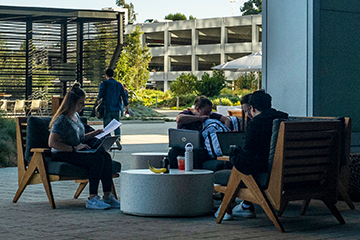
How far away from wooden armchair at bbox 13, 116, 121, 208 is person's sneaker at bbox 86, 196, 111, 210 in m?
0.32

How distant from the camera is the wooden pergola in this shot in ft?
85.1

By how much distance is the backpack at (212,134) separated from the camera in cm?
736

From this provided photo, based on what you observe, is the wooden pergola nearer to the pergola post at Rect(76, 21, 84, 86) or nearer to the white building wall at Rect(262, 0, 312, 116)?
the pergola post at Rect(76, 21, 84, 86)

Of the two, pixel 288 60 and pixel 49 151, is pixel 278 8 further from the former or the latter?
pixel 49 151

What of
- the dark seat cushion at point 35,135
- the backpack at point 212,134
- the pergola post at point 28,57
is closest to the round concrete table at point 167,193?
the backpack at point 212,134

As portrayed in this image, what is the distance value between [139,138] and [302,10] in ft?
33.8

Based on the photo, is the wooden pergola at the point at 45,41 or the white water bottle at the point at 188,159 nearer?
the white water bottle at the point at 188,159

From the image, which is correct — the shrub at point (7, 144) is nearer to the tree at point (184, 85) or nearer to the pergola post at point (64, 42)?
the pergola post at point (64, 42)

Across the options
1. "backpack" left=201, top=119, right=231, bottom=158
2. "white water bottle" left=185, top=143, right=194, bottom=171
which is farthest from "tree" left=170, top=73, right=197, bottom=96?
"white water bottle" left=185, top=143, right=194, bottom=171

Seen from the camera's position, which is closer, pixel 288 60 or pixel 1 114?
pixel 288 60

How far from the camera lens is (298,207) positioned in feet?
23.5

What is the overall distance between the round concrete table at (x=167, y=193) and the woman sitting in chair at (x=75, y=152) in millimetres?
677

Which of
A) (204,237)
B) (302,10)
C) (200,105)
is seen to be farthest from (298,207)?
(302,10)

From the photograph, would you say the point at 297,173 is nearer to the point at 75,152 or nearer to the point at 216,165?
the point at 216,165
